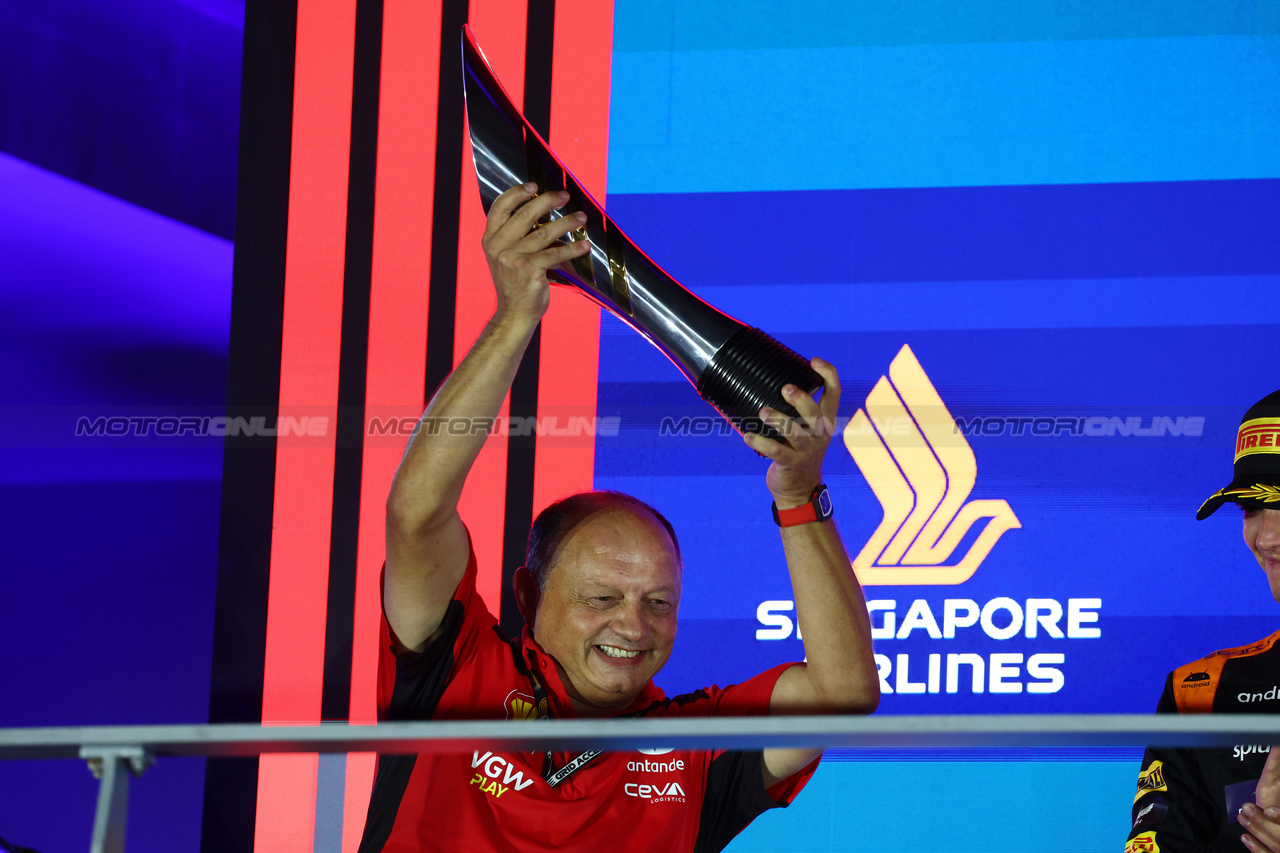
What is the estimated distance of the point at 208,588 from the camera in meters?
1.97

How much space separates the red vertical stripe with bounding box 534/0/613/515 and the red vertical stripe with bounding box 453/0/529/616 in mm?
70

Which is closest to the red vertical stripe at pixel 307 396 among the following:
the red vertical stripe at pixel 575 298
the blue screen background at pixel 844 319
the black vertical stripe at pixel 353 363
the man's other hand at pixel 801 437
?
the black vertical stripe at pixel 353 363

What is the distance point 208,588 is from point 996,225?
1.52 metres

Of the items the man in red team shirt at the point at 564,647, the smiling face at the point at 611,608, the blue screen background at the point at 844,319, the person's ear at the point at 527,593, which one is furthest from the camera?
the blue screen background at the point at 844,319

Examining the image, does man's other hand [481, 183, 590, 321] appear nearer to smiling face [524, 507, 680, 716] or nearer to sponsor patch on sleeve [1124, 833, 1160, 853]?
smiling face [524, 507, 680, 716]

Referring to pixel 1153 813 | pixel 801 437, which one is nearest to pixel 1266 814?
pixel 1153 813

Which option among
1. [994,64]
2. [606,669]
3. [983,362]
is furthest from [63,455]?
[994,64]

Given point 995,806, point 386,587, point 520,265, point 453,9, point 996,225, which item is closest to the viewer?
point 520,265

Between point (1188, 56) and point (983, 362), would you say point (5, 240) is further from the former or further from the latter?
point (1188, 56)

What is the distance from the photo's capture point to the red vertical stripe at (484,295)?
193 centimetres

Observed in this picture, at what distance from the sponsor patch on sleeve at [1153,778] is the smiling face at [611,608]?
589 millimetres

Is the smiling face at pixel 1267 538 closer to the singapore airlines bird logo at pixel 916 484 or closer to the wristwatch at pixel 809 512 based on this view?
the singapore airlines bird logo at pixel 916 484

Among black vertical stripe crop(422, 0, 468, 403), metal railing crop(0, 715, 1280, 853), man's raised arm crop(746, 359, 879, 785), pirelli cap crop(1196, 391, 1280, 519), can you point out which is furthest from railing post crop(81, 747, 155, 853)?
black vertical stripe crop(422, 0, 468, 403)

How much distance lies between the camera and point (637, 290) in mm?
1021
